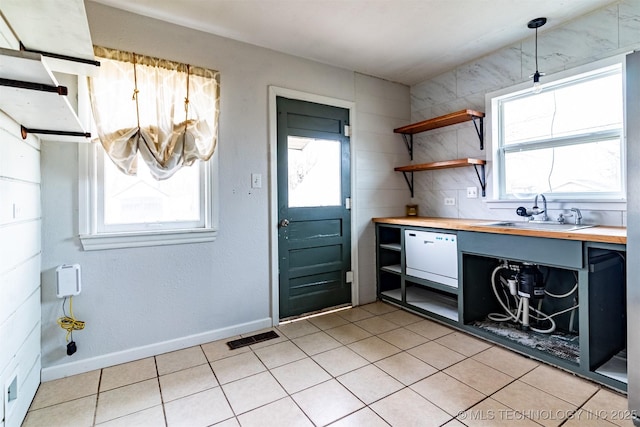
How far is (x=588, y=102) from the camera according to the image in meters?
2.39

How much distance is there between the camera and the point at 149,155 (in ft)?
7.13

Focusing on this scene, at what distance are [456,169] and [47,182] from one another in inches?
133

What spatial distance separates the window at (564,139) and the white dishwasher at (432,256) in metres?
0.78

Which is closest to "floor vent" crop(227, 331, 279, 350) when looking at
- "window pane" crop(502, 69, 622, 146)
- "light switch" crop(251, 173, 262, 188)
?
"light switch" crop(251, 173, 262, 188)

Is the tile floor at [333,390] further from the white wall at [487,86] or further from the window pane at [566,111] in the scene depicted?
the window pane at [566,111]

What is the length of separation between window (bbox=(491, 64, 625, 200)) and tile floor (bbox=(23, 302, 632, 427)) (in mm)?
1393

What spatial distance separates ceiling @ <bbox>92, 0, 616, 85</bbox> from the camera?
2166mm

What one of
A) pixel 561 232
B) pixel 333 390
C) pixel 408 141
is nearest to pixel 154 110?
pixel 333 390

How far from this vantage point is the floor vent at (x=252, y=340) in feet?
8.04

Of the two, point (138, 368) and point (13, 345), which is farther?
point (138, 368)

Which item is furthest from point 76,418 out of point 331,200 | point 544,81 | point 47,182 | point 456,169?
point 544,81

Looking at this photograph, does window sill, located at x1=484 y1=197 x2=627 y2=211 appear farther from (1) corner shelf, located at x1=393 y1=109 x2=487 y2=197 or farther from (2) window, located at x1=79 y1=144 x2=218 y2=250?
(2) window, located at x1=79 y1=144 x2=218 y2=250

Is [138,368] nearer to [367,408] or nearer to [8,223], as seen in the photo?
[8,223]

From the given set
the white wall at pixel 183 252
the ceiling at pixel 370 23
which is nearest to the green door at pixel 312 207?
the white wall at pixel 183 252
